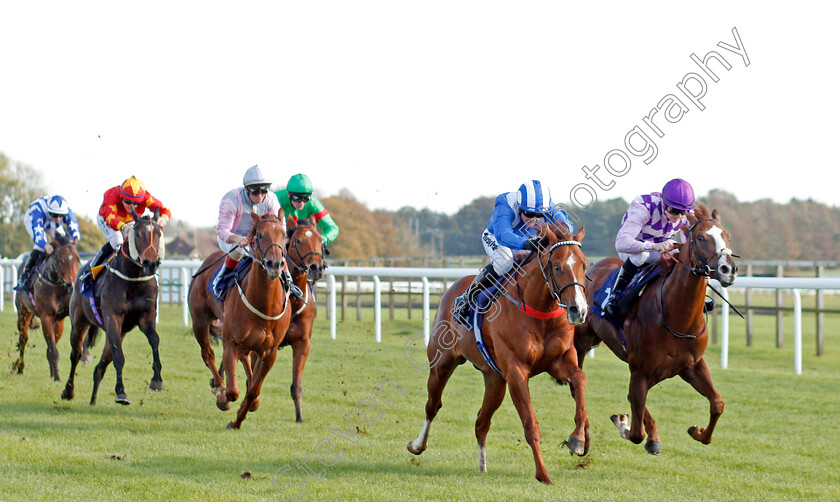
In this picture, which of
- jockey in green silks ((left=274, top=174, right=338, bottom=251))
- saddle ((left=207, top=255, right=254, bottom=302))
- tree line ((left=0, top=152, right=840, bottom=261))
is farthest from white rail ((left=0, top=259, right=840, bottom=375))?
tree line ((left=0, top=152, right=840, bottom=261))

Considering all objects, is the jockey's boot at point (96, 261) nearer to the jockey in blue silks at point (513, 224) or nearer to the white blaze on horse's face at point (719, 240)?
the jockey in blue silks at point (513, 224)

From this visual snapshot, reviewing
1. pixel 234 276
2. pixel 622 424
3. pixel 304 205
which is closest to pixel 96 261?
pixel 234 276

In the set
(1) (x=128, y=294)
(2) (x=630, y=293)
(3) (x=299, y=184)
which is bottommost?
(1) (x=128, y=294)

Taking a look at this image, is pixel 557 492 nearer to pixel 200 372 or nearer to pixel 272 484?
pixel 272 484

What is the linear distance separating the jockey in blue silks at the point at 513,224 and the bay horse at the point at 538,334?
124 mm

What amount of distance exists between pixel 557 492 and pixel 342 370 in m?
5.20

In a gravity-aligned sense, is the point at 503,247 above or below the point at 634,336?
above

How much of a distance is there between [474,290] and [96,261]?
174 inches

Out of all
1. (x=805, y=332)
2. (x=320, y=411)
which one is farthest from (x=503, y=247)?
(x=805, y=332)

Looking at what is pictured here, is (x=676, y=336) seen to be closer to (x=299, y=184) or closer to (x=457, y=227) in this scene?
(x=299, y=184)

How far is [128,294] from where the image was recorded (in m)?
7.48

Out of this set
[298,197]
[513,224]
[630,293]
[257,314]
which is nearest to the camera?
[513,224]

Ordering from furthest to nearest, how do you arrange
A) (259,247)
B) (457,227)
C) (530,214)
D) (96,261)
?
(457,227), (96,261), (259,247), (530,214)

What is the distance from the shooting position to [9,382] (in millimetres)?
8609
